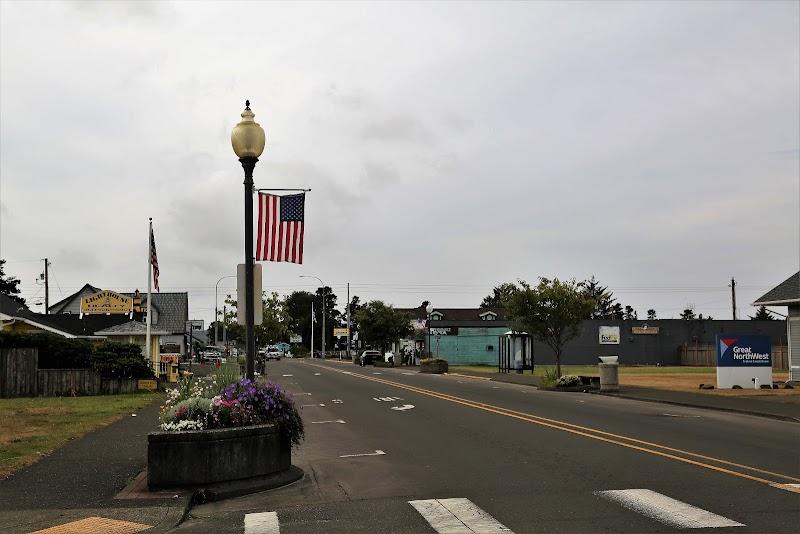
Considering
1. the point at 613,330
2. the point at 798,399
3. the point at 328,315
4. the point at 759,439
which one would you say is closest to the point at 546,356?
the point at 613,330

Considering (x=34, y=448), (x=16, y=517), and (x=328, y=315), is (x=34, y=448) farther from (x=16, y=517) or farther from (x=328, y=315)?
(x=328, y=315)

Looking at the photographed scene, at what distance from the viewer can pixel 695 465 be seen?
37.5ft

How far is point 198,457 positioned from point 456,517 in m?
3.25

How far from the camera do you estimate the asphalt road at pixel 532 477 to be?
8.03m

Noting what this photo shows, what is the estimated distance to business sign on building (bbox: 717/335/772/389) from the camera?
1155 inches

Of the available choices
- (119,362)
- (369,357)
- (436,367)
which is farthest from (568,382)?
(369,357)

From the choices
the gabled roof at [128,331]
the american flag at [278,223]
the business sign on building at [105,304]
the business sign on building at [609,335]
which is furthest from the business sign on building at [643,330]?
the american flag at [278,223]

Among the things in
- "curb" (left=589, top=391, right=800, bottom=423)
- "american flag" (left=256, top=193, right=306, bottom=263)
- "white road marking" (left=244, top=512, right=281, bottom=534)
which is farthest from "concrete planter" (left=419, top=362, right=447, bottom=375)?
"white road marking" (left=244, top=512, right=281, bottom=534)

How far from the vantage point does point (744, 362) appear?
29.6 metres

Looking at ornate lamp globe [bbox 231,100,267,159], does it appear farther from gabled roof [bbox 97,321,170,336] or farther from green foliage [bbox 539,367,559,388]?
gabled roof [bbox 97,321,170,336]

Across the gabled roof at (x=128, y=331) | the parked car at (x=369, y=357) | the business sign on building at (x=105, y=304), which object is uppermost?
the business sign on building at (x=105, y=304)

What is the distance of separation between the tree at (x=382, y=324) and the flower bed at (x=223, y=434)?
238 ft

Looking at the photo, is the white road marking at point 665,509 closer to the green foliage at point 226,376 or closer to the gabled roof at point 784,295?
the green foliage at point 226,376

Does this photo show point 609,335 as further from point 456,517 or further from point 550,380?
point 456,517
